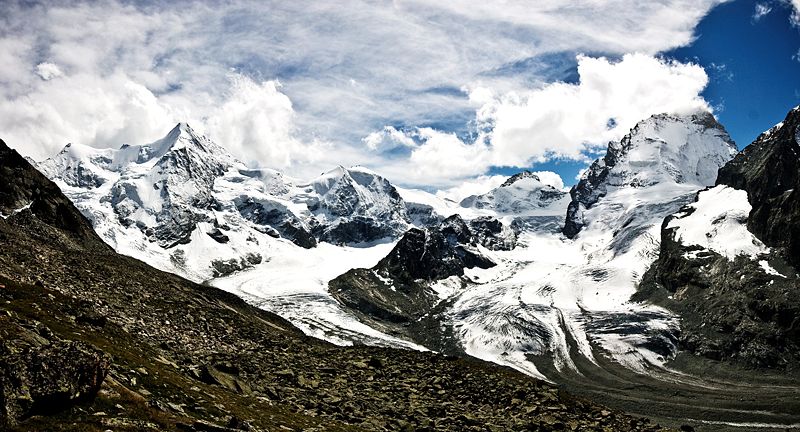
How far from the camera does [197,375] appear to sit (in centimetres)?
3662

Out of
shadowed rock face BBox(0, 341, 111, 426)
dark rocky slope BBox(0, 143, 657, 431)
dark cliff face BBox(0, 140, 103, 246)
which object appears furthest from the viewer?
dark cliff face BBox(0, 140, 103, 246)

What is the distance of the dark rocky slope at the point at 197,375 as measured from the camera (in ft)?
70.5

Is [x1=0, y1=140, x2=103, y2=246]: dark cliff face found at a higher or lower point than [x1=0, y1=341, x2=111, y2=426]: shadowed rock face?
higher

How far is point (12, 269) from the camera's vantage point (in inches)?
2090

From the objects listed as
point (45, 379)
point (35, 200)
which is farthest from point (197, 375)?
→ point (35, 200)

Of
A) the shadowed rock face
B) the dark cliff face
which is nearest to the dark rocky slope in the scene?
the shadowed rock face

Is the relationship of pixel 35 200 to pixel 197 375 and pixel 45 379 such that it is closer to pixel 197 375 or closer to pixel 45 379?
pixel 197 375

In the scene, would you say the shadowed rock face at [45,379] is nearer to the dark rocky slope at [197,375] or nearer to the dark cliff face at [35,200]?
the dark rocky slope at [197,375]

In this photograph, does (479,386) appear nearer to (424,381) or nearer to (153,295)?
(424,381)

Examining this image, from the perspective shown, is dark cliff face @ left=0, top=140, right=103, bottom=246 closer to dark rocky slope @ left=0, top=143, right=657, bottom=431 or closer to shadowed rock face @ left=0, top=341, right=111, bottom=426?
dark rocky slope @ left=0, top=143, right=657, bottom=431

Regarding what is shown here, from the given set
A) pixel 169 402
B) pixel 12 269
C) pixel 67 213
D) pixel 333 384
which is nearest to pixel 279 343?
pixel 333 384

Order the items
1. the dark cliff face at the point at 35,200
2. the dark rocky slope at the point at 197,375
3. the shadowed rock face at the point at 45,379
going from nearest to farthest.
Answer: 1. the shadowed rock face at the point at 45,379
2. the dark rocky slope at the point at 197,375
3. the dark cliff face at the point at 35,200

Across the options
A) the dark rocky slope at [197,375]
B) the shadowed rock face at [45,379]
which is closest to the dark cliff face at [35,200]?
the dark rocky slope at [197,375]

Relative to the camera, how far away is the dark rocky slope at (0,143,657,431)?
2148 cm
